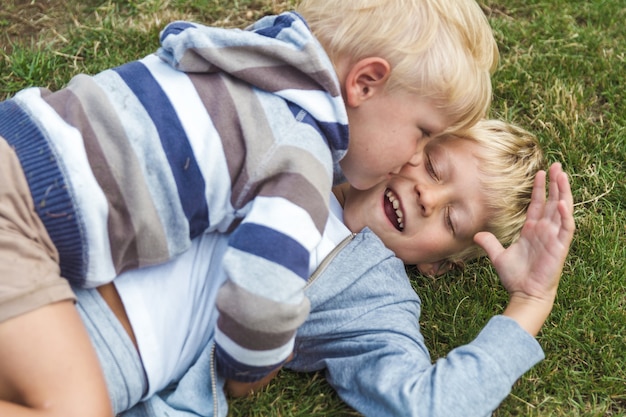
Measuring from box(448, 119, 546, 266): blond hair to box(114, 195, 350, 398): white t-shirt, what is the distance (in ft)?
3.25

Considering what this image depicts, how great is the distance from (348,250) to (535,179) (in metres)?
0.71

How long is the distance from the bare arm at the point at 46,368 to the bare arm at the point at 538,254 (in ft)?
4.36

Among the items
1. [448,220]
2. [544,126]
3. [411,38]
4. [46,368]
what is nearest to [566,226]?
[448,220]

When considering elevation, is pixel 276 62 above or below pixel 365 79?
above

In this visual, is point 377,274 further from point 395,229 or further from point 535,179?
point 535,179

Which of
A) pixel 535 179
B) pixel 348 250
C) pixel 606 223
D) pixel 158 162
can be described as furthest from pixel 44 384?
pixel 606 223

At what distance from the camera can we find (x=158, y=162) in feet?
6.45

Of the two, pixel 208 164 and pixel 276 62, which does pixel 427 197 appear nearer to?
pixel 276 62

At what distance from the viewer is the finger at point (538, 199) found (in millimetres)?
2605

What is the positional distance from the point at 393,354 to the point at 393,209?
A: 60cm

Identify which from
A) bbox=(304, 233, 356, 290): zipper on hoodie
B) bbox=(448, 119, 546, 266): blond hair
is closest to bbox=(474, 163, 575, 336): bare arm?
bbox=(448, 119, 546, 266): blond hair

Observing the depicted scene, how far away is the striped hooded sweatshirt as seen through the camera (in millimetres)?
1916

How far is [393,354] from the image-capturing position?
2.29 metres

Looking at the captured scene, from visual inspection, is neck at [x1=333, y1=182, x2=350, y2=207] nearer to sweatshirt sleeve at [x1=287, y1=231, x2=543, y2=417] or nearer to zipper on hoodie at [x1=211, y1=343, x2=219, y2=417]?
sweatshirt sleeve at [x1=287, y1=231, x2=543, y2=417]
